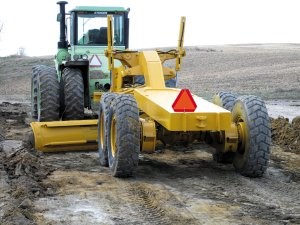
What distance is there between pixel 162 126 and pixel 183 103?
79 centimetres

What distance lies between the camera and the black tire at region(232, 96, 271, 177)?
7.67 metres

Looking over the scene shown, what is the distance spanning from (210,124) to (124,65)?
3047 mm

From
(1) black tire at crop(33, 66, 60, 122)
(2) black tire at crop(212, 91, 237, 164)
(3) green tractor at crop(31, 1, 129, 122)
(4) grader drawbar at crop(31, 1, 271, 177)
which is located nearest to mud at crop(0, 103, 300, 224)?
(2) black tire at crop(212, 91, 237, 164)

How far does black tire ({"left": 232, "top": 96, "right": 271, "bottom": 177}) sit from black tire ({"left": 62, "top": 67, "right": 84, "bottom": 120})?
12.4ft

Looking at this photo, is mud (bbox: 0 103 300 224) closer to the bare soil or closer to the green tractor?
the bare soil

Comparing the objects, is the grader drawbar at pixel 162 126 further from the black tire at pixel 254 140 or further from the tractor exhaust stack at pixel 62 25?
the tractor exhaust stack at pixel 62 25

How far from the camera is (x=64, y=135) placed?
9539mm

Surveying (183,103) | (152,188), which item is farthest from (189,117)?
(152,188)

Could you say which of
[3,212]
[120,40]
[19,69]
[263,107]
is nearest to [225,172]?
[263,107]

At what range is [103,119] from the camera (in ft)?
28.7

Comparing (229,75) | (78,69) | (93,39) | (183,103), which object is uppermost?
(93,39)

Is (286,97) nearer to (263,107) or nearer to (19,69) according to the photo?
(263,107)

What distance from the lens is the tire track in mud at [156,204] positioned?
18.8ft

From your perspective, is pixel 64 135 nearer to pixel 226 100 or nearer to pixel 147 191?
pixel 226 100
